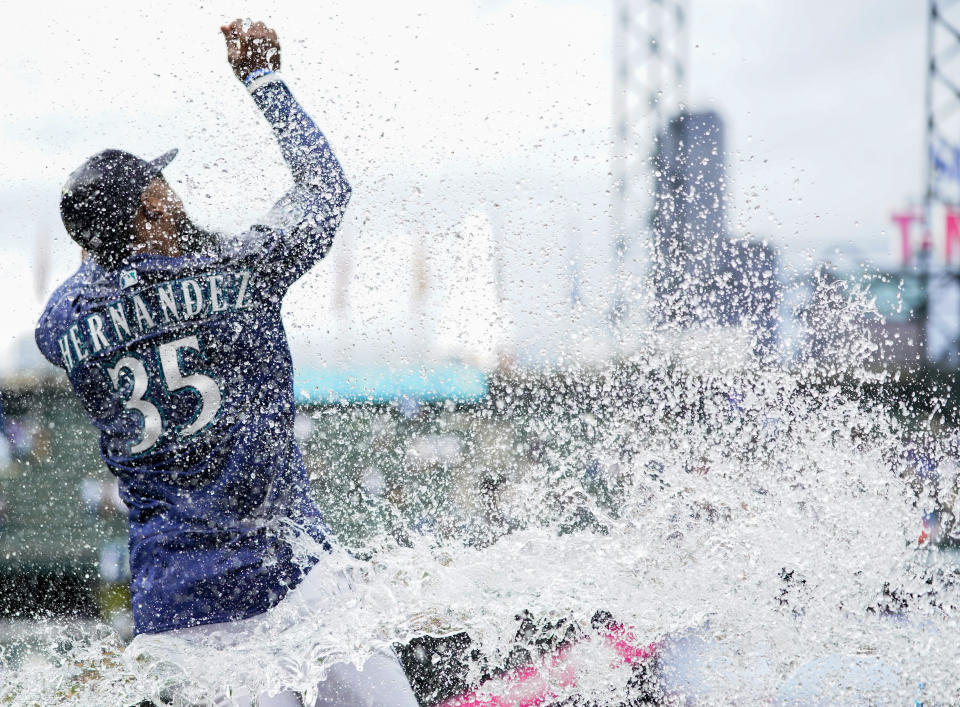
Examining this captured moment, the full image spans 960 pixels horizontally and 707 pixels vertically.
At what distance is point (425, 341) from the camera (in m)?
5.18

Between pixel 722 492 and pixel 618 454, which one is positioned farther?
pixel 618 454

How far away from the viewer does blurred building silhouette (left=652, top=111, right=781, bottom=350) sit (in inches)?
344

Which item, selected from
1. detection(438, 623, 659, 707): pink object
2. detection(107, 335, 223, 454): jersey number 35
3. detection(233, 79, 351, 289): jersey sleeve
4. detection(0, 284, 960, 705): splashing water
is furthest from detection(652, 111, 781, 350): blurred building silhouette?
detection(107, 335, 223, 454): jersey number 35

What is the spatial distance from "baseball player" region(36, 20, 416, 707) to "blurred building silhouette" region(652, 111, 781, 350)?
6050mm

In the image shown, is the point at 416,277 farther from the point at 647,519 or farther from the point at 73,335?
the point at 73,335

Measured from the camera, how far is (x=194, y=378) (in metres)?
1.90

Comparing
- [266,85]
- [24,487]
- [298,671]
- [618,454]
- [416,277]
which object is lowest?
[24,487]

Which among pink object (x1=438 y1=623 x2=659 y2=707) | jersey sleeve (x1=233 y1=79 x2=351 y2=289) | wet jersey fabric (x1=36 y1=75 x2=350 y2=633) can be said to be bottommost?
pink object (x1=438 y1=623 x2=659 y2=707)

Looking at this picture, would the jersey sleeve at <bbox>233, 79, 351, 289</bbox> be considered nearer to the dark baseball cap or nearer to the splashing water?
the dark baseball cap

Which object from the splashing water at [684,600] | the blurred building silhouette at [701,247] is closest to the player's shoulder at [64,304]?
the splashing water at [684,600]

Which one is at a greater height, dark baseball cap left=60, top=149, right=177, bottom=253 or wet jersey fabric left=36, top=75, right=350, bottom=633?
dark baseball cap left=60, top=149, right=177, bottom=253

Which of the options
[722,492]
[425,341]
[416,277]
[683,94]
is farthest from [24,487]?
[683,94]

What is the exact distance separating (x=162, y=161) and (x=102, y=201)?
0.78 ft

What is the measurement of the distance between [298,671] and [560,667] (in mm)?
650
